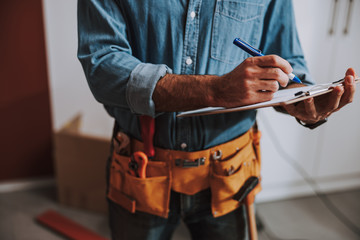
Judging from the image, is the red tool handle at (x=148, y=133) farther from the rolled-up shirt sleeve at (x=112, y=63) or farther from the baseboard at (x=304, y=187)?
the baseboard at (x=304, y=187)

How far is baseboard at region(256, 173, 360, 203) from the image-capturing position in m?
1.96

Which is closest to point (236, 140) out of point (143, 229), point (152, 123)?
point (152, 123)

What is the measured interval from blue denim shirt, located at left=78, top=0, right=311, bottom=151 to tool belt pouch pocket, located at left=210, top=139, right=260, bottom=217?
54 mm

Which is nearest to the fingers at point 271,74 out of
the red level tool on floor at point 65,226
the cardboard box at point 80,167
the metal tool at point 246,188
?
the metal tool at point 246,188

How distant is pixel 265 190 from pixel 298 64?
136 centimetres

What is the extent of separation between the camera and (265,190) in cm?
195

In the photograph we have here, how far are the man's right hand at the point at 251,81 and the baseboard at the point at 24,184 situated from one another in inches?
77.6

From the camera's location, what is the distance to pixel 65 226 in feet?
5.58

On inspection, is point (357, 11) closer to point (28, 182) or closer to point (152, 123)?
point (152, 123)

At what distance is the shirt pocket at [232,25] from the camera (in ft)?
2.22

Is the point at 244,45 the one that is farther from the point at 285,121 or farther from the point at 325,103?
the point at 285,121

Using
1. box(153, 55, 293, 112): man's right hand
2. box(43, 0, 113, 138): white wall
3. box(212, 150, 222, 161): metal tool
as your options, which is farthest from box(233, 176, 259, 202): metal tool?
box(43, 0, 113, 138): white wall

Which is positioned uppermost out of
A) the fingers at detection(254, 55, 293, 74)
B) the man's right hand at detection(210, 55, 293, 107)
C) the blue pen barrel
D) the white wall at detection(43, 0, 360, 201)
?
the blue pen barrel

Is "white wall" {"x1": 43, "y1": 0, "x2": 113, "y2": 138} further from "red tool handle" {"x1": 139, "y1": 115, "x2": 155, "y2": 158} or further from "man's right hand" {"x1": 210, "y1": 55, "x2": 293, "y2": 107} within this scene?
"man's right hand" {"x1": 210, "y1": 55, "x2": 293, "y2": 107}
